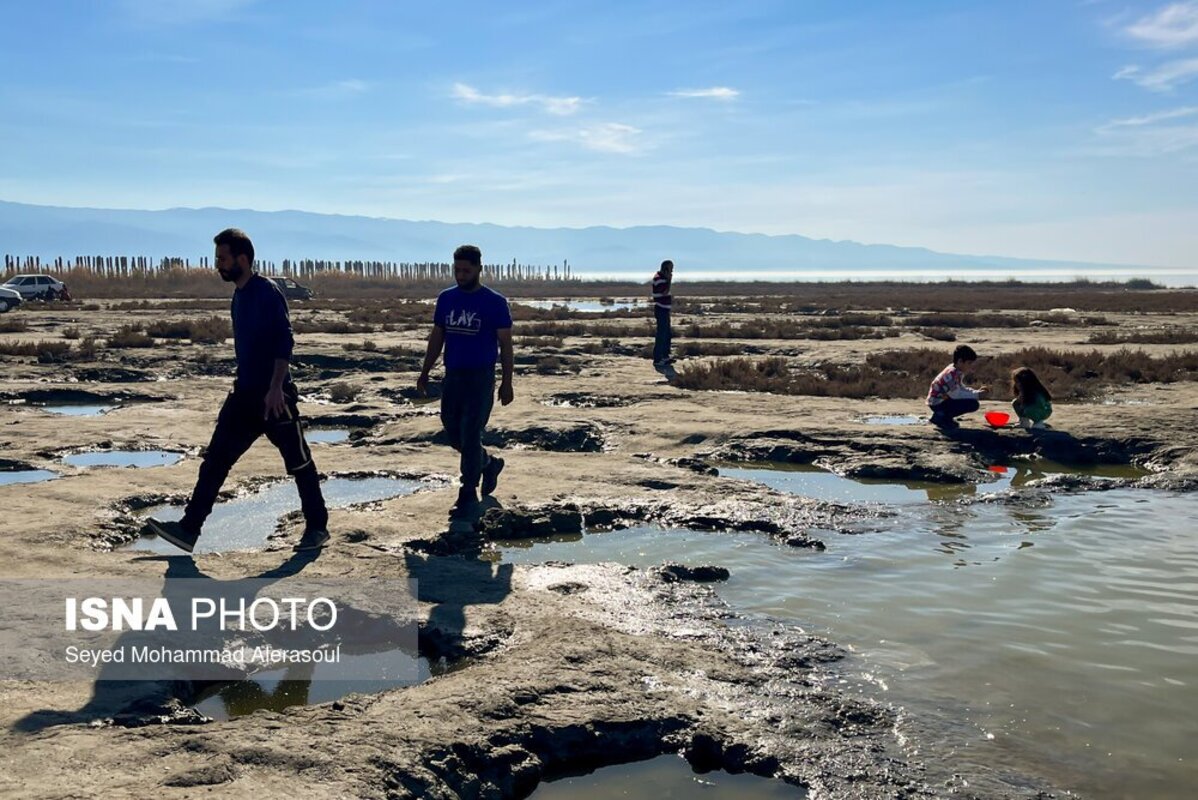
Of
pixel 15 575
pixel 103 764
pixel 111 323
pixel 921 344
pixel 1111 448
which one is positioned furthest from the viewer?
pixel 111 323

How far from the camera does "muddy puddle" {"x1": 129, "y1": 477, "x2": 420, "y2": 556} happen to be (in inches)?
281

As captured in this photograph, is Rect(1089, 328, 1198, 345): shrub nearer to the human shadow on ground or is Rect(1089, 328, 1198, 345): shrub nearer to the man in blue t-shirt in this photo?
the man in blue t-shirt

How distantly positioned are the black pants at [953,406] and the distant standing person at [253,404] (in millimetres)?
7477

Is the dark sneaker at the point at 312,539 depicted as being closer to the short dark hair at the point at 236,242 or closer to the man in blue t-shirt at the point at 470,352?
the man in blue t-shirt at the point at 470,352

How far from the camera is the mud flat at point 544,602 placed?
3777 mm

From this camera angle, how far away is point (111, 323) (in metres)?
32.4

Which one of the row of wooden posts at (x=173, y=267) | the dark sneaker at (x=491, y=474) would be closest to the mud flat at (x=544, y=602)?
the dark sneaker at (x=491, y=474)

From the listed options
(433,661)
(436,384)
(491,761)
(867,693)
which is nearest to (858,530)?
(867,693)

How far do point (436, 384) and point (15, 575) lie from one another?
10.3m

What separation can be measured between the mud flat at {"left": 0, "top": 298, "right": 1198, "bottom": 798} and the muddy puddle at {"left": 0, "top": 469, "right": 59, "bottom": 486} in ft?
1.03

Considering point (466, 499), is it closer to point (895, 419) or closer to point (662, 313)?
point (895, 419)

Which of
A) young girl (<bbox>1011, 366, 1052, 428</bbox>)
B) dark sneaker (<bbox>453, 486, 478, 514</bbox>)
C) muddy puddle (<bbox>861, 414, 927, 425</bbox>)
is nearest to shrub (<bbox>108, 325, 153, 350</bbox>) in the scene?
muddy puddle (<bbox>861, 414, 927, 425</bbox>)

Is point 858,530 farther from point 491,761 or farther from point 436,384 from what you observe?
point 436,384

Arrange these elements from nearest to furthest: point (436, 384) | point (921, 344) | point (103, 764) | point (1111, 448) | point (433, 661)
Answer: point (103, 764)
point (433, 661)
point (1111, 448)
point (436, 384)
point (921, 344)
